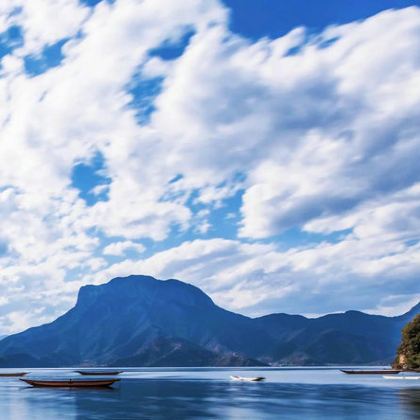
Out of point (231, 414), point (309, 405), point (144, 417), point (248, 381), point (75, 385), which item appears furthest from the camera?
point (248, 381)

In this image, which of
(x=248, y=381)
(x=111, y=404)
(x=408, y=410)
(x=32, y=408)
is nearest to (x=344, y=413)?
(x=408, y=410)

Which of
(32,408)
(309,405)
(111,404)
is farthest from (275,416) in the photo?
(32,408)

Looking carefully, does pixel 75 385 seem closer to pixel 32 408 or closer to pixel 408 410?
pixel 32 408

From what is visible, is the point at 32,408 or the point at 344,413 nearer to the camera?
the point at 344,413

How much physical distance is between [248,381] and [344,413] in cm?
11846

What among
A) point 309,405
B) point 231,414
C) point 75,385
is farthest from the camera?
point 75,385

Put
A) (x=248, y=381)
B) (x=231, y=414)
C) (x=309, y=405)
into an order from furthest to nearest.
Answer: (x=248, y=381) < (x=309, y=405) < (x=231, y=414)

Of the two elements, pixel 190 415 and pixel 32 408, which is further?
pixel 32 408

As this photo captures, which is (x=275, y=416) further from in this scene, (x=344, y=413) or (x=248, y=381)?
(x=248, y=381)

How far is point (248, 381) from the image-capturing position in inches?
7594

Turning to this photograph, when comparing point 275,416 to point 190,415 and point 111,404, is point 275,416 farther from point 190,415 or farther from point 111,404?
point 111,404

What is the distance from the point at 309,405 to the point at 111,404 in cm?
3194

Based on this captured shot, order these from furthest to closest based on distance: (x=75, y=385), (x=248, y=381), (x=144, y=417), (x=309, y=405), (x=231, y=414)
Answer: (x=248, y=381), (x=75, y=385), (x=309, y=405), (x=231, y=414), (x=144, y=417)

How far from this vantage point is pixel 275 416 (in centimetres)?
7694
